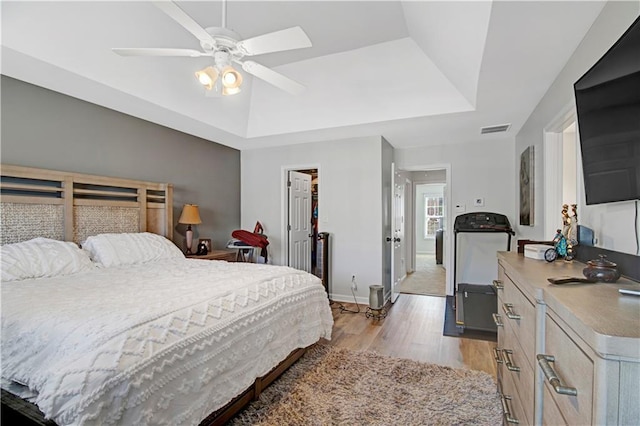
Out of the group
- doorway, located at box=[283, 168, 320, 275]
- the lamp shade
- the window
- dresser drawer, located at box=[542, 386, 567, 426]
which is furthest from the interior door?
the window

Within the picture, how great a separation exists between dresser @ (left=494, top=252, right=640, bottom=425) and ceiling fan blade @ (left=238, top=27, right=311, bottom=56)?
5.67ft

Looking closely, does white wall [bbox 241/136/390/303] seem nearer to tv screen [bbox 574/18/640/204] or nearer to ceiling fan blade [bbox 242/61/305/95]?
ceiling fan blade [bbox 242/61/305/95]

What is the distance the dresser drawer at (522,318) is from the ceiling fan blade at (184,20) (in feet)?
7.08

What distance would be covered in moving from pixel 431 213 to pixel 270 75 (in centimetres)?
899

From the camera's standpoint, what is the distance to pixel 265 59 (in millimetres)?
3494

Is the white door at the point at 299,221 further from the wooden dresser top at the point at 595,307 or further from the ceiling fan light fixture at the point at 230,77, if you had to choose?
the wooden dresser top at the point at 595,307

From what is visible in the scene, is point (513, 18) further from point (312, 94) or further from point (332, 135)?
point (332, 135)

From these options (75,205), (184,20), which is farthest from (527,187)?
(75,205)

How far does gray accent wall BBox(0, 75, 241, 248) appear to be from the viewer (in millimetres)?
2787

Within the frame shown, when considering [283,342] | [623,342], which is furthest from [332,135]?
[623,342]

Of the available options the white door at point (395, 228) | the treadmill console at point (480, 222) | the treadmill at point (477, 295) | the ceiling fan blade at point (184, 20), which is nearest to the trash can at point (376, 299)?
the white door at point (395, 228)

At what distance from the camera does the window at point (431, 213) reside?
33.4ft

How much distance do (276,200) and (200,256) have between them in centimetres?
166

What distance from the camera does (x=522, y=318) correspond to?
4.34ft
